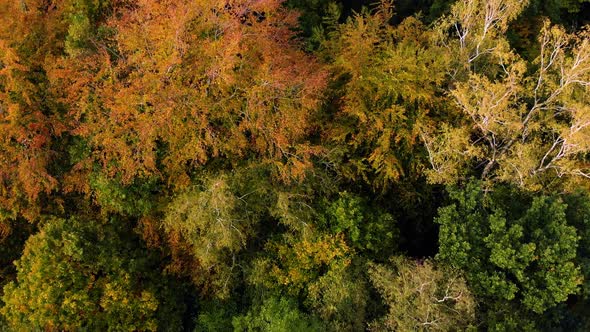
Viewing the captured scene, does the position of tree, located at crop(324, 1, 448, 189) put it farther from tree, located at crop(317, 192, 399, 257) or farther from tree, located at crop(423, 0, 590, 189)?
tree, located at crop(317, 192, 399, 257)

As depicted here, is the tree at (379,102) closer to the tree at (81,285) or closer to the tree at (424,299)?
the tree at (424,299)

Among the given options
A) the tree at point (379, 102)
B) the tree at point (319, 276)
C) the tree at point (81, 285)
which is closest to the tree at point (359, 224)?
the tree at point (319, 276)

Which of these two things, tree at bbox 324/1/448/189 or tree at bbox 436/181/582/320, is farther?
tree at bbox 324/1/448/189

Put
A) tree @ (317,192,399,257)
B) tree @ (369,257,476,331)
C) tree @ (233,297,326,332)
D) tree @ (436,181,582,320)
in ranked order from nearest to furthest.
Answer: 1. tree @ (436,181,582,320)
2. tree @ (369,257,476,331)
3. tree @ (233,297,326,332)
4. tree @ (317,192,399,257)

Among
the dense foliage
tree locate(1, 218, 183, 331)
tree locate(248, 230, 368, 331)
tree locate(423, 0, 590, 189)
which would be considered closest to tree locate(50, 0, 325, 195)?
the dense foliage

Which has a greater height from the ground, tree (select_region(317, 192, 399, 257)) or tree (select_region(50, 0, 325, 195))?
tree (select_region(50, 0, 325, 195))

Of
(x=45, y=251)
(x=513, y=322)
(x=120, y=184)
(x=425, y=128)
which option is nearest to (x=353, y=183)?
(x=425, y=128)

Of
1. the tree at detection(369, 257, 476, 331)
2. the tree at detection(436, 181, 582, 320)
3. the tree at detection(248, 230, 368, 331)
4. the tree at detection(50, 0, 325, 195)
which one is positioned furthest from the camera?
the tree at detection(50, 0, 325, 195)

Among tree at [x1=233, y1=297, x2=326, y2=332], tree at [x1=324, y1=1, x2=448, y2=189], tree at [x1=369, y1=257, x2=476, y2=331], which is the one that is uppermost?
tree at [x1=324, y1=1, x2=448, y2=189]
